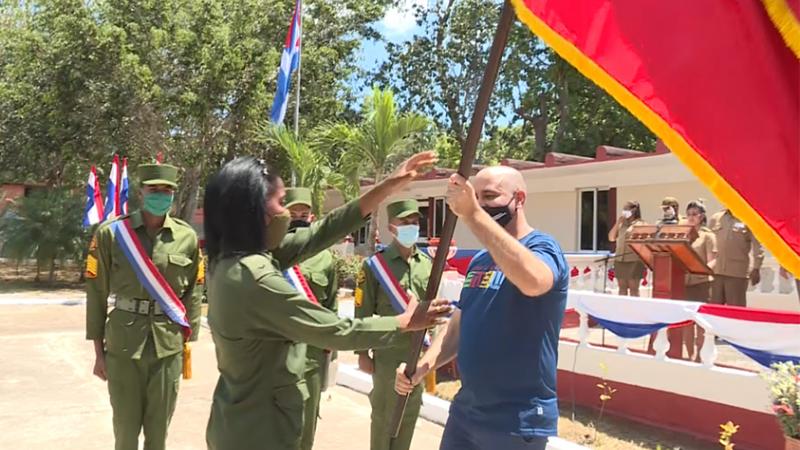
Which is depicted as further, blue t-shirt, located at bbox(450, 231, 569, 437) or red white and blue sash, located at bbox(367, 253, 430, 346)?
red white and blue sash, located at bbox(367, 253, 430, 346)

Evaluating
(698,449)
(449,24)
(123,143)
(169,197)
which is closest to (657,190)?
(698,449)

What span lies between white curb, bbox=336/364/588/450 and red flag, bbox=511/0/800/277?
2.88 metres

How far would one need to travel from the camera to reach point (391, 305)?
4.48 metres

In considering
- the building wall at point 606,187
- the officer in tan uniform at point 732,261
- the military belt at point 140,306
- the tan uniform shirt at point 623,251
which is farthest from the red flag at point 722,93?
the building wall at point 606,187

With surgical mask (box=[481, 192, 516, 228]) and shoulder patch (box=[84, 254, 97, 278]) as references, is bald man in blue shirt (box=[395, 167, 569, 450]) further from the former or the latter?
shoulder patch (box=[84, 254, 97, 278])

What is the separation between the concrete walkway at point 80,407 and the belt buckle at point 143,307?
1.63 m

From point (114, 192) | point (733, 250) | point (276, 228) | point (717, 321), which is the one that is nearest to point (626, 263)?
point (733, 250)

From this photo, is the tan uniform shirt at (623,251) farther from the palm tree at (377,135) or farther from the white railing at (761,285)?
the palm tree at (377,135)

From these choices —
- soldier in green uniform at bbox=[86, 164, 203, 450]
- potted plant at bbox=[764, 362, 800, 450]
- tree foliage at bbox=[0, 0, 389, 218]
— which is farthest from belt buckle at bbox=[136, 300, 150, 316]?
tree foliage at bbox=[0, 0, 389, 218]

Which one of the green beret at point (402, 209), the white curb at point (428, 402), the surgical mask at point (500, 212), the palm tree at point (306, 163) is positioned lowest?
the white curb at point (428, 402)

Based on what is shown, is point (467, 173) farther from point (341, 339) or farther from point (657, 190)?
point (657, 190)

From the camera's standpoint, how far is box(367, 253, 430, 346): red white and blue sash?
441cm

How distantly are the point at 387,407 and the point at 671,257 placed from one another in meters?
3.38

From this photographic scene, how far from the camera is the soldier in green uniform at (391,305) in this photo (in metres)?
4.18
